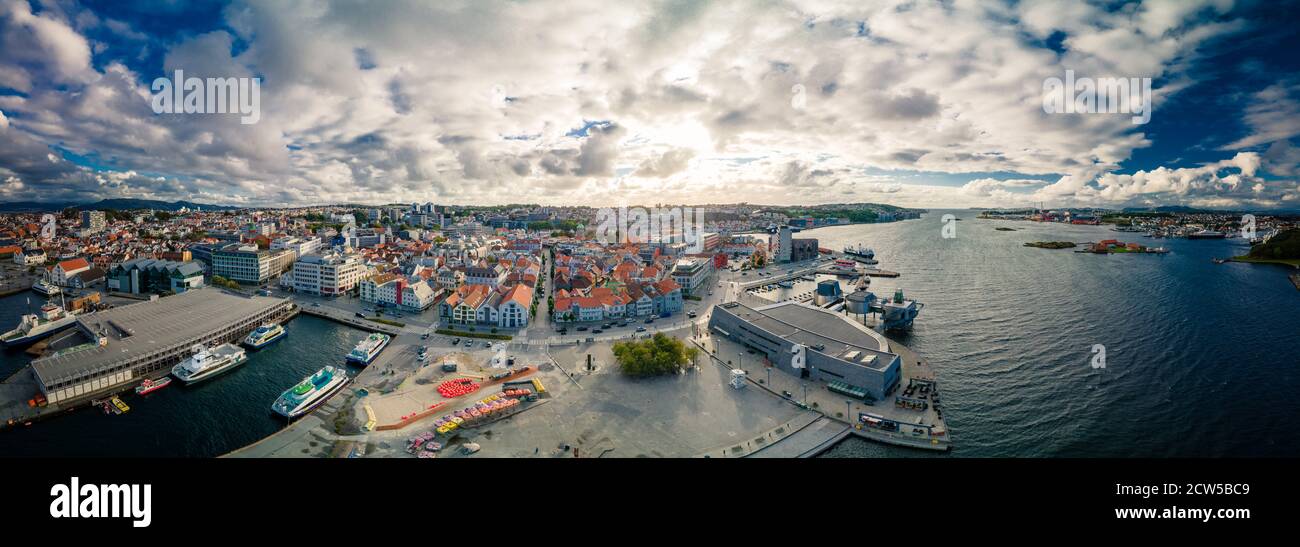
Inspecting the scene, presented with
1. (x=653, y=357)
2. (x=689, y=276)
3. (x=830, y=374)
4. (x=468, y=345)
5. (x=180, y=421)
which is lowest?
(x=180, y=421)

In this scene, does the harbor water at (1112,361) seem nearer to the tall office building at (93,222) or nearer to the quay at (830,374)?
the quay at (830,374)

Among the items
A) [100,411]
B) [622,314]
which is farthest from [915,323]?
[100,411]

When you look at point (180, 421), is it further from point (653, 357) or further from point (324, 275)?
point (324, 275)

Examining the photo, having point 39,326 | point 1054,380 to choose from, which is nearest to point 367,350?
point 39,326

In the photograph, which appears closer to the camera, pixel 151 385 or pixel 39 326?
pixel 151 385

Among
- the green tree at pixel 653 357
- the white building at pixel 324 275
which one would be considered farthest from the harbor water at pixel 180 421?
the white building at pixel 324 275

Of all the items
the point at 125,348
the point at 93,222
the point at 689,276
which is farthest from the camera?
the point at 93,222

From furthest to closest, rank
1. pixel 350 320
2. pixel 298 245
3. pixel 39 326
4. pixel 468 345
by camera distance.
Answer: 1. pixel 298 245
2. pixel 350 320
3. pixel 468 345
4. pixel 39 326
